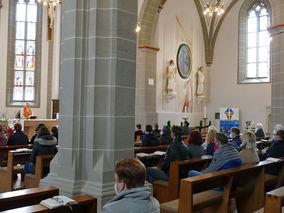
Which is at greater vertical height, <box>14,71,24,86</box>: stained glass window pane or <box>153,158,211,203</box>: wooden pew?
<box>14,71,24,86</box>: stained glass window pane

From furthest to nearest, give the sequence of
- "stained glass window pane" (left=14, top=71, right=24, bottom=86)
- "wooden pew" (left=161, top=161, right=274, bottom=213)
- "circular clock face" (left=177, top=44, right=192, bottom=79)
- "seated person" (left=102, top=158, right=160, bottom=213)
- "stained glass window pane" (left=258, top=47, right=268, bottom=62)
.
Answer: "stained glass window pane" (left=258, top=47, right=268, bottom=62) < "stained glass window pane" (left=14, top=71, right=24, bottom=86) < "circular clock face" (left=177, top=44, right=192, bottom=79) < "wooden pew" (left=161, top=161, right=274, bottom=213) < "seated person" (left=102, top=158, right=160, bottom=213)

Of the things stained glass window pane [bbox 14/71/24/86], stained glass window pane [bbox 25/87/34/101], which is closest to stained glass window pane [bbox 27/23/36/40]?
stained glass window pane [bbox 14/71/24/86]

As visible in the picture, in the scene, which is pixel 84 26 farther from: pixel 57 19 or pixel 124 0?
pixel 57 19

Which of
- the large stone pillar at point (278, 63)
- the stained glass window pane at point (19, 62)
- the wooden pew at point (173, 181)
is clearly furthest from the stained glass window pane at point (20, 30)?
the wooden pew at point (173, 181)

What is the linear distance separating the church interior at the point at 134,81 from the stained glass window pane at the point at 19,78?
2.1 inches

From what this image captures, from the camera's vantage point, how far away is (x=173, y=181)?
489 cm

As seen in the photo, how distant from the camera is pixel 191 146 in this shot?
576cm

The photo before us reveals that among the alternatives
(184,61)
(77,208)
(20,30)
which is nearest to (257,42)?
(184,61)

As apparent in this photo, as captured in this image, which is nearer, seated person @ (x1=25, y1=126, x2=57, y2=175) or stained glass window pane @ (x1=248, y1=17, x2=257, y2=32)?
seated person @ (x1=25, y1=126, x2=57, y2=175)

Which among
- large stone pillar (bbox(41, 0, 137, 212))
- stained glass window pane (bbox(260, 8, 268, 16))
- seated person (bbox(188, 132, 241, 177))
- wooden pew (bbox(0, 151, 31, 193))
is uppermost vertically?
stained glass window pane (bbox(260, 8, 268, 16))

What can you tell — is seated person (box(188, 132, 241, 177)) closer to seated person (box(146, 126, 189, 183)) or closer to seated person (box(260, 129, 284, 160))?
seated person (box(146, 126, 189, 183))

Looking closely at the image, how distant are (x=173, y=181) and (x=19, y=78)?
46.7 ft

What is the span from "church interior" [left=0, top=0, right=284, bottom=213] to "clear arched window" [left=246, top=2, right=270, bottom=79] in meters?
0.05

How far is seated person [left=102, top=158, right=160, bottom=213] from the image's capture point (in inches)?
82.7
